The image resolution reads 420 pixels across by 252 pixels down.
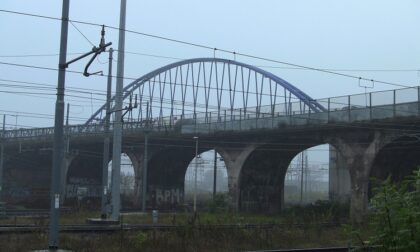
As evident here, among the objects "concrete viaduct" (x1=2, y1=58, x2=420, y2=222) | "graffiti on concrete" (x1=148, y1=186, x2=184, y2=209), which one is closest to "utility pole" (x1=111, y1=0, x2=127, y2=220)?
"concrete viaduct" (x1=2, y1=58, x2=420, y2=222)

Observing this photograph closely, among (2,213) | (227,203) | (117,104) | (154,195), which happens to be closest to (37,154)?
(154,195)

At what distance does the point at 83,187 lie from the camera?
95562 mm

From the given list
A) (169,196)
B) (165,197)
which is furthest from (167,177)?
(165,197)

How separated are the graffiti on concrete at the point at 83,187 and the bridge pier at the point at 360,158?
5309cm

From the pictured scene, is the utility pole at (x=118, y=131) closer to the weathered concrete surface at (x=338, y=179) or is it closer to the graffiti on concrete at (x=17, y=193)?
the weathered concrete surface at (x=338, y=179)

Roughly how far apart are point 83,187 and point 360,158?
57.0 m

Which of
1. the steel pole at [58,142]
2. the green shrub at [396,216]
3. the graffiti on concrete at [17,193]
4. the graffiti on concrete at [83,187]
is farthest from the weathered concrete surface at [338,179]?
the green shrub at [396,216]

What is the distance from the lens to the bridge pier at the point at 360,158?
49037 millimetres

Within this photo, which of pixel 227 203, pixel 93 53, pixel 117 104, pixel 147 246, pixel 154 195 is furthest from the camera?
pixel 154 195

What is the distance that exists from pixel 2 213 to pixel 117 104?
15485 mm

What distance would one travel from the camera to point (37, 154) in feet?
316

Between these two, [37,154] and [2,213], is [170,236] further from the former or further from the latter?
[37,154]

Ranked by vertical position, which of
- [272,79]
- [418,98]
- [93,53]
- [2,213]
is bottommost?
[2,213]

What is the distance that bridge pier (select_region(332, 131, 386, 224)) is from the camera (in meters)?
49.0
